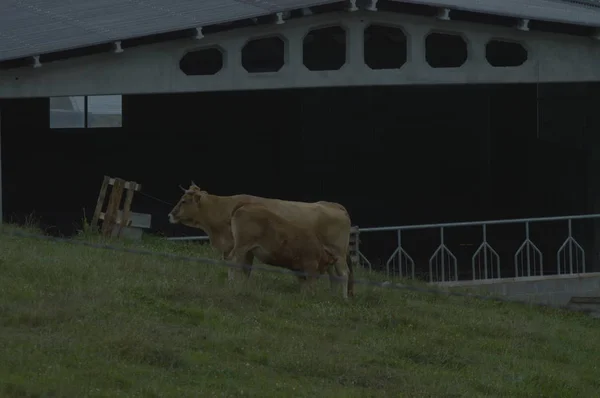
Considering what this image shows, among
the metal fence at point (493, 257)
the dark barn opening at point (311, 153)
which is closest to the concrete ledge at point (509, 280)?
the metal fence at point (493, 257)

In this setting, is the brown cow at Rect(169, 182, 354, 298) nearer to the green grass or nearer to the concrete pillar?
the green grass

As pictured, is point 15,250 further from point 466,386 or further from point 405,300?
point 466,386

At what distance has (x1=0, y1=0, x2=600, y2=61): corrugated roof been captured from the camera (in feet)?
78.5

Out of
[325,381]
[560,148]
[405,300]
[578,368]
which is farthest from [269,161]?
[325,381]

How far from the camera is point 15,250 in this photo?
60.7 ft

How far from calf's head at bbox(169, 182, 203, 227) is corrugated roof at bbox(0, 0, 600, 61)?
400 cm

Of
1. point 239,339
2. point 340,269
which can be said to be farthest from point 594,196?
point 239,339

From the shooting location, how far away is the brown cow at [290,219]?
18.9m

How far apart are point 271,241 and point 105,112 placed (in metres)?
17.6

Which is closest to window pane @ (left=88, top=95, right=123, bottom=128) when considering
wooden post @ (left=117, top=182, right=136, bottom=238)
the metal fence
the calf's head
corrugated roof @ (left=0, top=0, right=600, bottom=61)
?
corrugated roof @ (left=0, top=0, right=600, bottom=61)

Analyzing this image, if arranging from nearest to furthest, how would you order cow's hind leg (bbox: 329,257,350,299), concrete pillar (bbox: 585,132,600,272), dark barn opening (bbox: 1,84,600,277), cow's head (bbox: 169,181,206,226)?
cow's hind leg (bbox: 329,257,350,299) < cow's head (bbox: 169,181,206,226) < concrete pillar (bbox: 585,132,600,272) < dark barn opening (bbox: 1,84,600,277)

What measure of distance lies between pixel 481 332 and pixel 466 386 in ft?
11.1

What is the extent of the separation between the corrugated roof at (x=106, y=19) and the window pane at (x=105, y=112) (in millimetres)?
6555

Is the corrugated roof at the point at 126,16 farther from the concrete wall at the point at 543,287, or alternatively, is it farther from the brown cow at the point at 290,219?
the concrete wall at the point at 543,287
